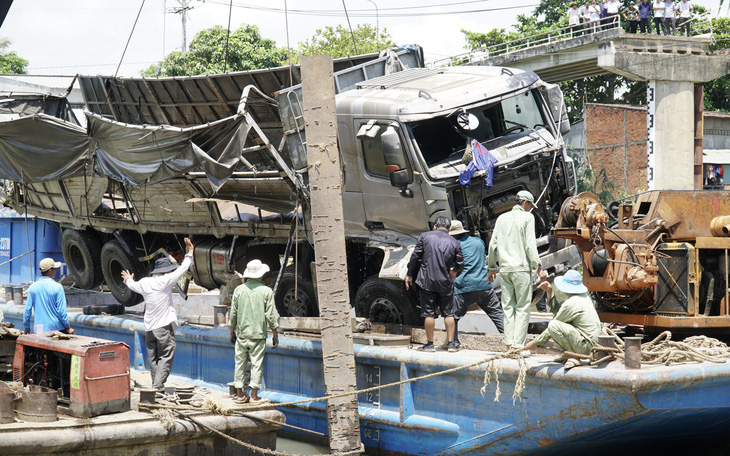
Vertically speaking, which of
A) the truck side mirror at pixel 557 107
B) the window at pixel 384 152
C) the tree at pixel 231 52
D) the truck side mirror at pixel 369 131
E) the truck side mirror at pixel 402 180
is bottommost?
the truck side mirror at pixel 402 180

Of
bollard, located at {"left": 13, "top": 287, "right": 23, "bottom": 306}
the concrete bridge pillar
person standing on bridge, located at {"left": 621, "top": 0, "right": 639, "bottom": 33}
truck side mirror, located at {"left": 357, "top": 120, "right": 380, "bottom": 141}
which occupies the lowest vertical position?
bollard, located at {"left": 13, "top": 287, "right": 23, "bottom": 306}

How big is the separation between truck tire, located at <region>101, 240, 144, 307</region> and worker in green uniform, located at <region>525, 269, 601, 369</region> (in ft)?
24.5

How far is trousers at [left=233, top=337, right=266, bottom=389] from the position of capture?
806 centimetres

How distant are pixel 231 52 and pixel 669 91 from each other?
1782 cm

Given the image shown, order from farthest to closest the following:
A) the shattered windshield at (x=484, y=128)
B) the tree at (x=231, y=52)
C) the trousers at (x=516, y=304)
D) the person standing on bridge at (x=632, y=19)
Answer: the tree at (x=231, y=52) → the person standing on bridge at (x=632, y=19) → the shattered windshield at (x=484, y=128) → the trousers at (x=516, y=304)

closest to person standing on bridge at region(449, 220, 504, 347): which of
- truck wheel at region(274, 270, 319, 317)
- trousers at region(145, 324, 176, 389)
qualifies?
truck wheel at region(274, 270, 319, 317)

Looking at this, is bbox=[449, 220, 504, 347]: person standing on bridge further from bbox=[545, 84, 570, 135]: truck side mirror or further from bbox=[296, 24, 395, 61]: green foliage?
bbox=[296, 24, 395, 61]: green foliage

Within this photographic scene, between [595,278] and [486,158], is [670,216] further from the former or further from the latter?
[486,158]

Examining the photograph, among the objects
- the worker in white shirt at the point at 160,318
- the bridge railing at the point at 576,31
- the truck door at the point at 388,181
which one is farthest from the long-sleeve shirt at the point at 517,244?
the bridge railing at the point at 576,31

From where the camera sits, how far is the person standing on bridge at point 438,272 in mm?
7766

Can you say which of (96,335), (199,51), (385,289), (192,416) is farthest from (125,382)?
(199,51)

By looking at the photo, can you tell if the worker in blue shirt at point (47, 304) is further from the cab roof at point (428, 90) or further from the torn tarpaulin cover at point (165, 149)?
the cab roof at point (428, 90)

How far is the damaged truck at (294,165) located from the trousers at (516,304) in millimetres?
1362

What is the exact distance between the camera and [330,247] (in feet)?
25.2
